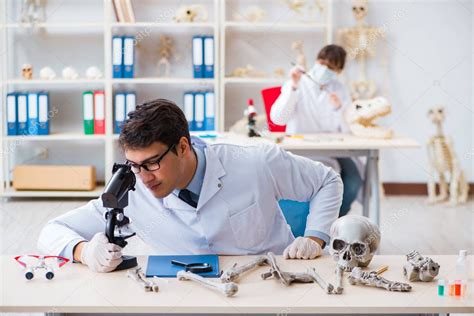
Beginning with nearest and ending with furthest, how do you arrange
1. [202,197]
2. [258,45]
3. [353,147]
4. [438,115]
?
[202,197] < [353,147] < [438,115] < [258,45]

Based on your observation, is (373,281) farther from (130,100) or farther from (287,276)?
(130,100)

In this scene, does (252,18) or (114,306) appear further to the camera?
(252,18)

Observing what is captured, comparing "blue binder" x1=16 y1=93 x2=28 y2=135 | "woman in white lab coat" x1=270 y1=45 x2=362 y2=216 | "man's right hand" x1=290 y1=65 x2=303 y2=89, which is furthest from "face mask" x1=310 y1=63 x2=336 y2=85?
"blue binder" x1=16 y1=93 x2=28 y2=135

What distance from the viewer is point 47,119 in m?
5.57

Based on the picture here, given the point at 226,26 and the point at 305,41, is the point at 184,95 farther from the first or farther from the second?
the point at 305,41

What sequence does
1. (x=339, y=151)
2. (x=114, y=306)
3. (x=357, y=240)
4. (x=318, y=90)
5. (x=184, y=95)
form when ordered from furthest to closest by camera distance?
(x=184, y=95) → (x=318, y=90) → (x=339, y=151) → (x=357, y=240) → (x=114, y=306)

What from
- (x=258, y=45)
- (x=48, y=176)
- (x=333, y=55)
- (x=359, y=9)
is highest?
(x=359, y=9)

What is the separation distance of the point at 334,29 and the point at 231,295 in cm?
420

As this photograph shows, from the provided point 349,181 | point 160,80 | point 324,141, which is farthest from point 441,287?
point 160,80

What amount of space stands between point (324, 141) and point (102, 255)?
2389mm

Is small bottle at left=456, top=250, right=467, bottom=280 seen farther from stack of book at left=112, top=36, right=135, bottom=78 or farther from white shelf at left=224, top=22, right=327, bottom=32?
stack of book at left=112, top=36, right=135, bottom=78

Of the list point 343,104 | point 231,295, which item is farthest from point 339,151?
point 231,295

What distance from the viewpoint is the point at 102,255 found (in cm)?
192

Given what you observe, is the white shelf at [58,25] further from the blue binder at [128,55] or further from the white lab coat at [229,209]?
the white lab coat at [229,209]
